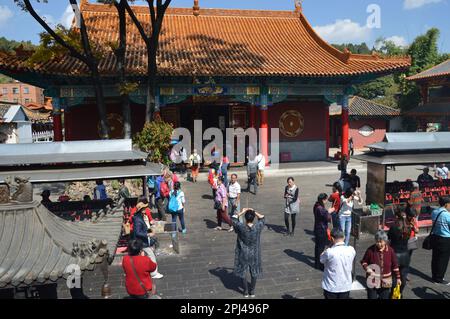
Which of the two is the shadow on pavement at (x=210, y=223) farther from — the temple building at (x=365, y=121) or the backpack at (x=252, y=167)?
the temple building at (x=365, y=121)

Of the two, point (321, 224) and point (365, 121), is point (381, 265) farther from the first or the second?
point (365, 121)

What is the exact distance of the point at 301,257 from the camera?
735 cm

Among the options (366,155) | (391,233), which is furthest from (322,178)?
(391,233)

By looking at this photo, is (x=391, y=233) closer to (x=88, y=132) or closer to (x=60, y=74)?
(x=60, y=74)

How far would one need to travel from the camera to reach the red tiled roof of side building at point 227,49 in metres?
15.4

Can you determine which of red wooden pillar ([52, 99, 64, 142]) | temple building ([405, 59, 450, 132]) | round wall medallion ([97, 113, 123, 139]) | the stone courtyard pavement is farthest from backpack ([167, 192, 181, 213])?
temple building ([405, 59, 450, 132])

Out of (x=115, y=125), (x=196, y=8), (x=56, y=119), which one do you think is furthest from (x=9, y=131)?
(x=196, y=8)

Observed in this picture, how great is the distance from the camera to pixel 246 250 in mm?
5539

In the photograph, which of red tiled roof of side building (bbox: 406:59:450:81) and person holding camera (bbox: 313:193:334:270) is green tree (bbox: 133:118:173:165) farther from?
red tiled roof of side building (bbox: 406:59:450:81)

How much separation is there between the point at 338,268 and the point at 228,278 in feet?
8.43

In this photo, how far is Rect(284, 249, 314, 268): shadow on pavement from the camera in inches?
279

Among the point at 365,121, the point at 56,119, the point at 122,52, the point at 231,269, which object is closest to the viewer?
the point at 231,269

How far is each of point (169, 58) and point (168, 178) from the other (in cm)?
796

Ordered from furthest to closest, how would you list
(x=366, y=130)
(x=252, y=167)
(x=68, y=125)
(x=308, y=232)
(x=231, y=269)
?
(x=366, y=130)
(x=68, y=125)
(x=252, y=167)
(x=308, y=232)
(x=231, y=269)
